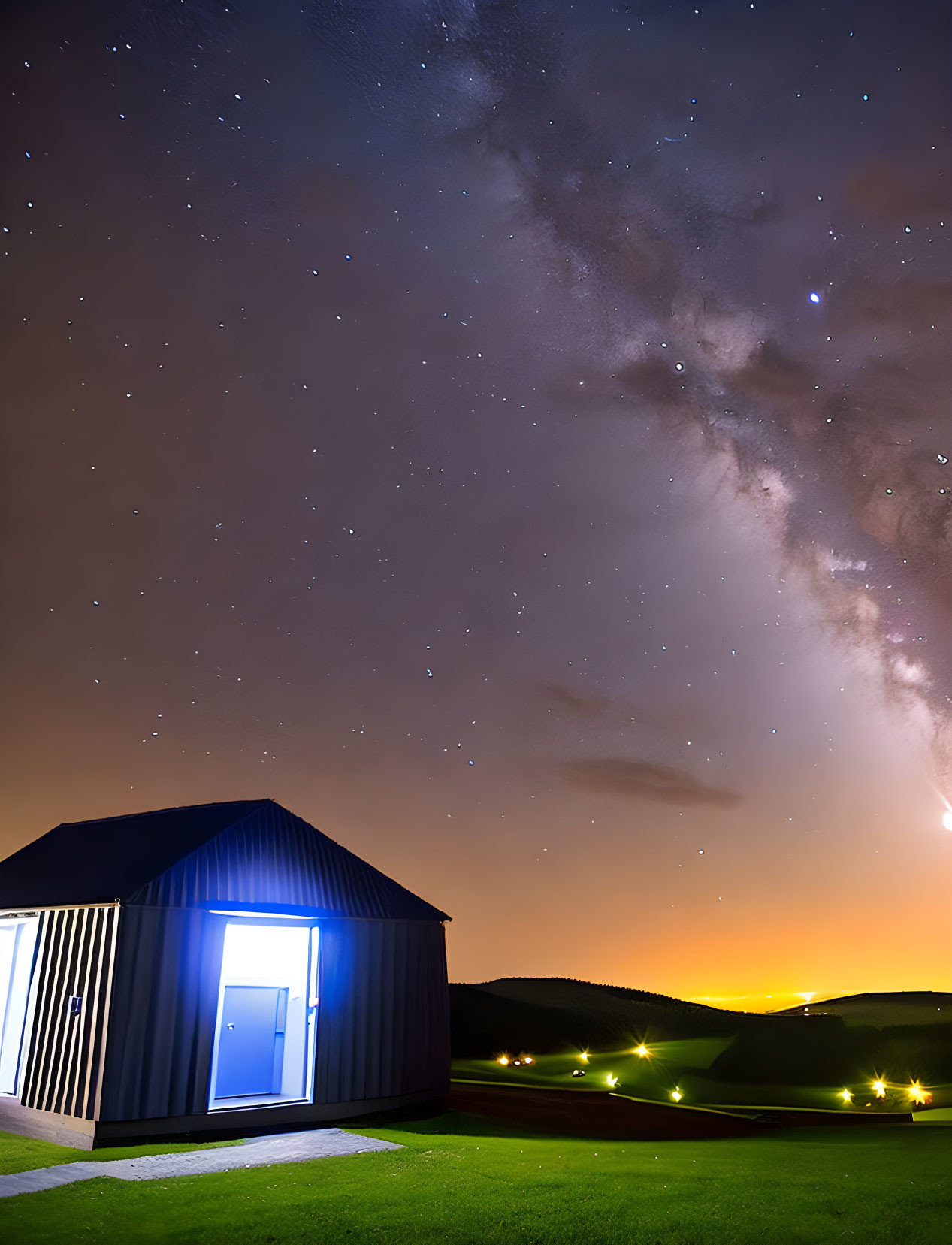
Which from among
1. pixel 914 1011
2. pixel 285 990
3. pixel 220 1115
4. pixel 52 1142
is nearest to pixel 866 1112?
pixel 285 990

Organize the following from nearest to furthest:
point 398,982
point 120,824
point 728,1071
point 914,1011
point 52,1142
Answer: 1. point 52,1142
2. point 398,982
3. point 120,824
4. point 728,1071
5. point 914,1011

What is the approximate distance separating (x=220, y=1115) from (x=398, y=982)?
3.73 m

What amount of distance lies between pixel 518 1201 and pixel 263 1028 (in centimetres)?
754

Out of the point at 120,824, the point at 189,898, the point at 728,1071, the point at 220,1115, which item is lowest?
the point at 728,1071

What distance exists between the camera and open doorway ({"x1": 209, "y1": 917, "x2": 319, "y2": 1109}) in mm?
14047

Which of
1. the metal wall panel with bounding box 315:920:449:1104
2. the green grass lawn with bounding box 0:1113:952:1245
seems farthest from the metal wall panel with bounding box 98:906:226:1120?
the metal wall panel with bounding box 315:920:449:1104

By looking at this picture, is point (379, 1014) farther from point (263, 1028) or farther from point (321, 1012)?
point (263, 1028)

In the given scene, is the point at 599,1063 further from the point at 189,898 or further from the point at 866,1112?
the point at 189,898

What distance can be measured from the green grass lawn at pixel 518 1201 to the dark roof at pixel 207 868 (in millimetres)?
3592

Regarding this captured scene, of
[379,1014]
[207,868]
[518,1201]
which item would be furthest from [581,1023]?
[518,1201]

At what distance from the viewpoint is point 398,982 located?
1550cm

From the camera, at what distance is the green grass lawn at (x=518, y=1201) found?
7.86m

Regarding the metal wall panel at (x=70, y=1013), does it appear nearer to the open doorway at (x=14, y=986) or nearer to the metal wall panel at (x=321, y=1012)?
the metal wall panel at (x=321, y=1012)

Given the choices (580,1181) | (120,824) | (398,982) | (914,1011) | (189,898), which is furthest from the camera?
(914,1011)
